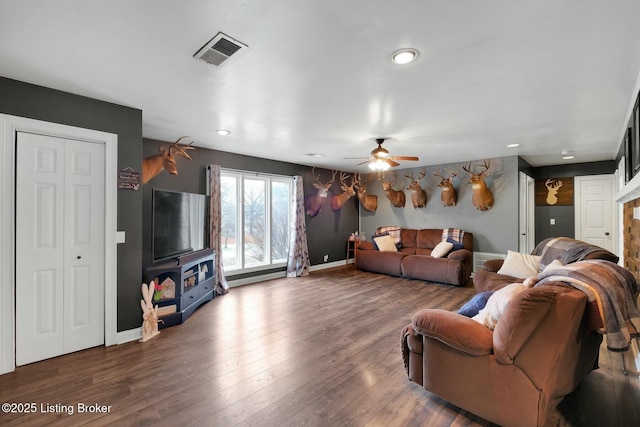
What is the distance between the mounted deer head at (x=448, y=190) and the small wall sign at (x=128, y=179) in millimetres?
5624

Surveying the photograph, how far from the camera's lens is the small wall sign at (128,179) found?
3.02 m

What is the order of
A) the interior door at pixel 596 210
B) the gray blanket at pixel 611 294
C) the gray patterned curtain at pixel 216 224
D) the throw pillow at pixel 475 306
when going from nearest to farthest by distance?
the gray blanket at pixel 611 294, the throw pillow at pixel 475 306, the gray patterned curtain at pixel 216 224, the interior door at pixel 596 210

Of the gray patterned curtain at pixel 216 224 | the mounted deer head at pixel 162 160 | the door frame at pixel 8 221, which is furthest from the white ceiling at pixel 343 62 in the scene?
the gray patterned curtain at pixel 216 224

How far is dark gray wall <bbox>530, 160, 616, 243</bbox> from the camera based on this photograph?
6204 mm

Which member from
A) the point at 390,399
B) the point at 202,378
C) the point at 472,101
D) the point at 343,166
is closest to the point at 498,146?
the point at 472,101

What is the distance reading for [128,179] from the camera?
3061 mm

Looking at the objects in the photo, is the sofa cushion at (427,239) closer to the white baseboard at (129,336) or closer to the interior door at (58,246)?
the white baseboard at (129,336)

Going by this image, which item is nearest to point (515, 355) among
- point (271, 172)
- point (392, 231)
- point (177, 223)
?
point (177, 223)

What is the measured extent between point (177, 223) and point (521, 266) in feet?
15.7

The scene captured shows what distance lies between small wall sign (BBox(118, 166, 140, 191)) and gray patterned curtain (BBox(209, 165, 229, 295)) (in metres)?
1.82

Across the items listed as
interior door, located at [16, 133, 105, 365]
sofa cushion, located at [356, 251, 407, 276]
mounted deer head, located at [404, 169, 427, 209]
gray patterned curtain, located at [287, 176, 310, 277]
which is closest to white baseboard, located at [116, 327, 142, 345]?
interior door, located at [16, 133, 105, 365]

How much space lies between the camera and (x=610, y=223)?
600cm

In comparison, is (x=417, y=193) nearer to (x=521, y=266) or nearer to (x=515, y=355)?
(x=521, y=266)

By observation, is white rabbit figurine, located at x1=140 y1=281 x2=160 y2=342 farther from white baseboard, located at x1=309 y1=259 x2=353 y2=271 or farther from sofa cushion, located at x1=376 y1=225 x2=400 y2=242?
sofa cushion, located at x1=376 y1=225 x2=400 y2=242
